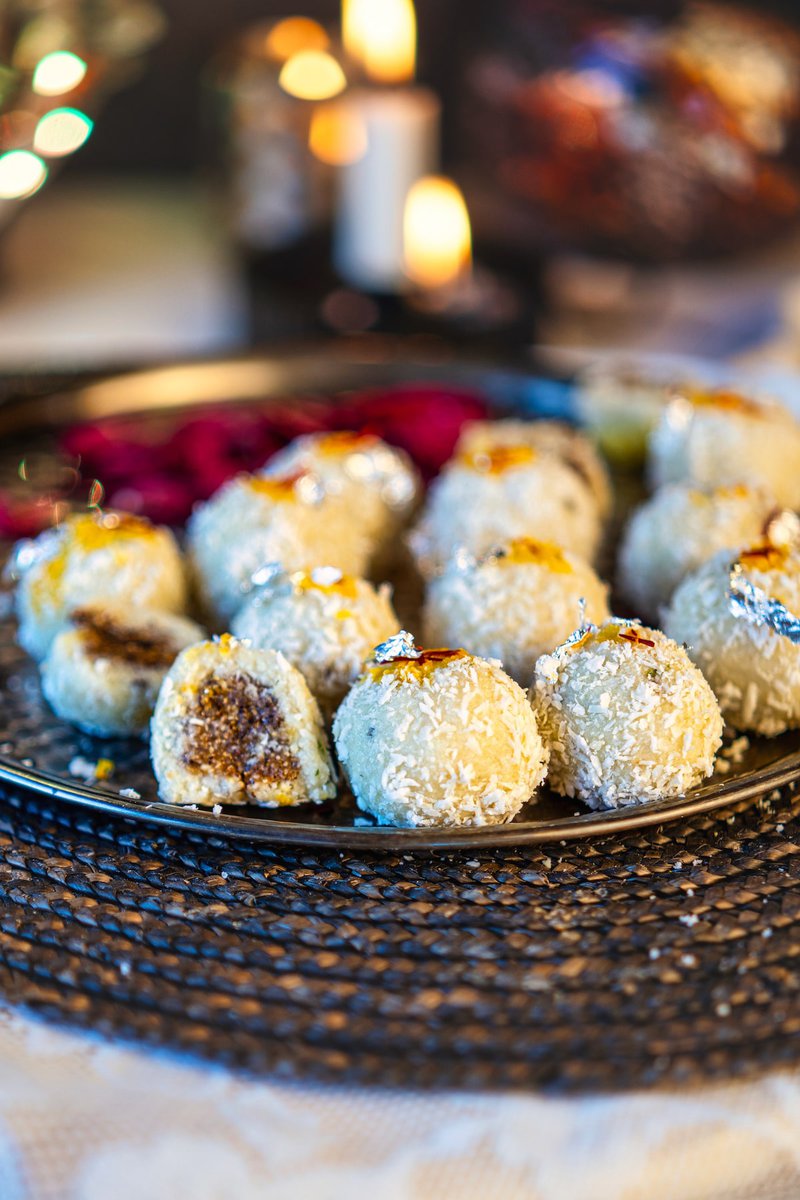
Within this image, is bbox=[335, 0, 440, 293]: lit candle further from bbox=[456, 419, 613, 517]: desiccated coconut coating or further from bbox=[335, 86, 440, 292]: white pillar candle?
bbox=[456, 419, 613, 517]: desiccated coconut coating

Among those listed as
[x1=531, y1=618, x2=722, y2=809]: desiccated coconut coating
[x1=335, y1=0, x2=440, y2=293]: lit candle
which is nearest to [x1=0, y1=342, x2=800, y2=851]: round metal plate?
[x1=531, y1=618, x2=722, y2=809]: desiccated coconut coating

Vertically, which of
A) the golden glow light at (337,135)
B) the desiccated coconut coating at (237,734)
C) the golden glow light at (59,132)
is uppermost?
the golden glow light at (59,132)

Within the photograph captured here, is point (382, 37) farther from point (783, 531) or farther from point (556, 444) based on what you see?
point (783, 531)

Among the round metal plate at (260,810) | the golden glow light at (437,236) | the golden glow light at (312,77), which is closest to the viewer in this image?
the round metal plate at (260,810)

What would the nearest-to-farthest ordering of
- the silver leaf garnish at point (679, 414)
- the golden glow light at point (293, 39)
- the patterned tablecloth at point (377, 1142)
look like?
the patterned tablecloth at point (377, 1142)
the silver leaf garnish at point (679, 414)
the golden glow light at point (293, 39)

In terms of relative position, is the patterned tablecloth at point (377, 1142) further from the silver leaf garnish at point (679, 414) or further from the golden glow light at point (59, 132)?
the golden glow light at point (59, 132)

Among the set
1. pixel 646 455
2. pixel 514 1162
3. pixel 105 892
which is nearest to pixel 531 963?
pixel 514 1162

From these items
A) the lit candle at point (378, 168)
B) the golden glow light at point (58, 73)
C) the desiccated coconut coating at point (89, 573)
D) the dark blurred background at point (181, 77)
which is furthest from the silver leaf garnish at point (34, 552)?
the dark blurred background at point (181, 77)
